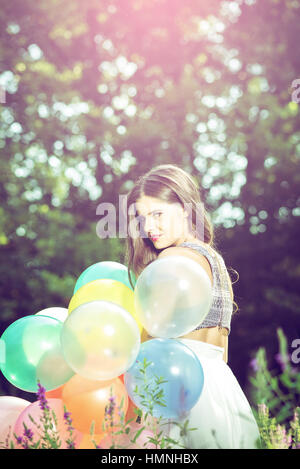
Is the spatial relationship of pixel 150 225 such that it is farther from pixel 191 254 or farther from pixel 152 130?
pixel 152 130

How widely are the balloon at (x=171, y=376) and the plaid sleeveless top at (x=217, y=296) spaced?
284 millimetres

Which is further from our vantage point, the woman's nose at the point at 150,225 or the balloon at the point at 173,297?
the woman's nose at the point at 150,225

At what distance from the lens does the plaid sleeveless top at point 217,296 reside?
2.32m

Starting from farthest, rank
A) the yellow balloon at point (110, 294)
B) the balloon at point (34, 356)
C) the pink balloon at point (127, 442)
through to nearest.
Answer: the yellow balloon at point (110, 294) → the balloon at point (34, 356) → the pink balloon at point (127, 442)

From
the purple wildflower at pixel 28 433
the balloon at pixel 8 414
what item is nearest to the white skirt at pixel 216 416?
the purple wildflower at pixel 28 433

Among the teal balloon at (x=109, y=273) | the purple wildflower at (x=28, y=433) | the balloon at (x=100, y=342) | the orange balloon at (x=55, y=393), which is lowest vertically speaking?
the purple wildflower at (x=28, y=433)

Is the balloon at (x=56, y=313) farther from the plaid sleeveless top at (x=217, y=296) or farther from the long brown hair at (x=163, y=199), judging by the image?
the plaid sleeveless top at (x=217, y=296)

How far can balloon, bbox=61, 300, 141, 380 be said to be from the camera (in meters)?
1.99

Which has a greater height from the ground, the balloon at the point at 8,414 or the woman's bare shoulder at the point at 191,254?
the woman's bare shoulder at the point at 191,254

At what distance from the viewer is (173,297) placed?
2.05m

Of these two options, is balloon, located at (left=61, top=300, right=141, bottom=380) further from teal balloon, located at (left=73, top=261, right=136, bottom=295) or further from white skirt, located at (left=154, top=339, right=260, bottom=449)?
teal balloon, located at (left=73, top=261, right=136, bottom=295)

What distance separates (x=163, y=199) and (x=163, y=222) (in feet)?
0.42

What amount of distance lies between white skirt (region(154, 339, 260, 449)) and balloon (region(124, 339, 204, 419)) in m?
0.09

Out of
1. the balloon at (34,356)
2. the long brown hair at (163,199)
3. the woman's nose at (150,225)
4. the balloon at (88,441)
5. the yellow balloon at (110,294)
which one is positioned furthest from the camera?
the long brown hair at (163,199)
